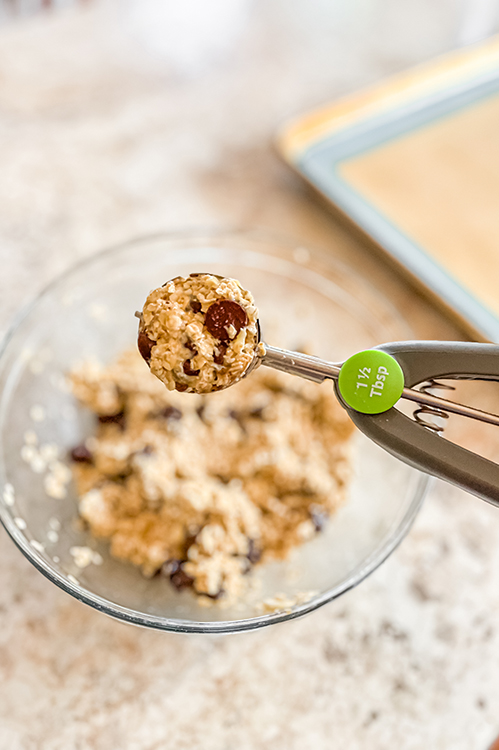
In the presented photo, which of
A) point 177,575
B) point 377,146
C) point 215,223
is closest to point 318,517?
point 177,575

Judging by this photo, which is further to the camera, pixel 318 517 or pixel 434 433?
pixel 318 517

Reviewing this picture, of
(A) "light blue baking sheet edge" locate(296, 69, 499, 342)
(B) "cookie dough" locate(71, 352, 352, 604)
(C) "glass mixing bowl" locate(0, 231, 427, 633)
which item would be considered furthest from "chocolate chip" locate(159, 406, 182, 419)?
(A) "light blue baking sheet edge" locate(296, 69, 499, 342)

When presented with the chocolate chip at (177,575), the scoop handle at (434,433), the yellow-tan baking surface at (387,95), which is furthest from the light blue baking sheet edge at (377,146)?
the chocolate chip at (177,575)

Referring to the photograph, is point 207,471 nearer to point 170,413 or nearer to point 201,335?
point 170,413

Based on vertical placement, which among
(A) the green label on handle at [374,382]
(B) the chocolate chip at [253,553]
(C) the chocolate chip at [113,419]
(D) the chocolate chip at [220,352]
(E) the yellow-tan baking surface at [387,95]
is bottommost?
(B) the chocolate chip at [253,553]

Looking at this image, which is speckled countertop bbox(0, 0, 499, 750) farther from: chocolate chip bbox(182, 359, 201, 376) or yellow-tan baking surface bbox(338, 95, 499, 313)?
chocolate chip bbox(182, 359, 201, 376)

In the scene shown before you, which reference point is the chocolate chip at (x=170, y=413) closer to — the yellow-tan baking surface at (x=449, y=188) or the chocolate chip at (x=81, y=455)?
the chocolate chip at (x=81, y=455)
